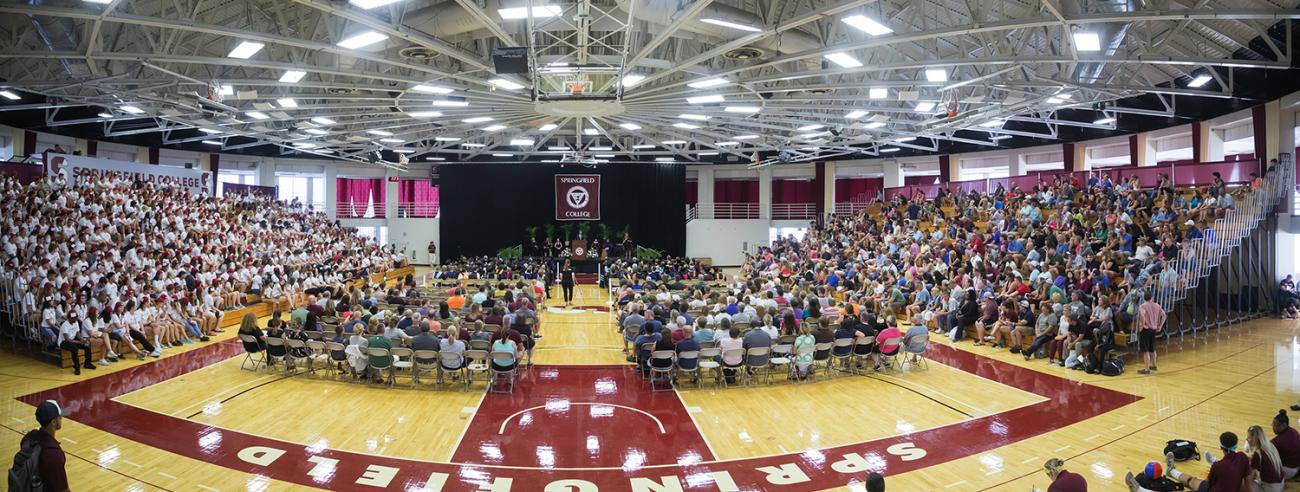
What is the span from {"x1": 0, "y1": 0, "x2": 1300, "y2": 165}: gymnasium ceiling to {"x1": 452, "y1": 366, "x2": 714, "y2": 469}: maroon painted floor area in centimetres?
654

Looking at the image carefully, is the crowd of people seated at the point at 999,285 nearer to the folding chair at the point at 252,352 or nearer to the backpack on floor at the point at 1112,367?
the backpack on floor at the point at 1112,367

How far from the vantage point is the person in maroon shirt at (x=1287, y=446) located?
24.2ft

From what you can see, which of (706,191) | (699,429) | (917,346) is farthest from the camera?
(706,191)

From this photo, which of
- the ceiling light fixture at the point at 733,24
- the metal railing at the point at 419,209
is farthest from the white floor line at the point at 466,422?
the metal railing at the point at 419,209

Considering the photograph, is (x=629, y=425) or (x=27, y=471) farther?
(x=629, y=425)

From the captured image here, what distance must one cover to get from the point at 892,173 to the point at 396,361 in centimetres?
3236

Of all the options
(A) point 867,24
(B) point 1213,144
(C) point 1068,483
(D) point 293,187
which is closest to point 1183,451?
(C) point 1068,483

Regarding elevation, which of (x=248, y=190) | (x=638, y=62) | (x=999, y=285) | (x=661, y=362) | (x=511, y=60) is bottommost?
(x=661, y=362)

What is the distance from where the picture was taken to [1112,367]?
12.8 m

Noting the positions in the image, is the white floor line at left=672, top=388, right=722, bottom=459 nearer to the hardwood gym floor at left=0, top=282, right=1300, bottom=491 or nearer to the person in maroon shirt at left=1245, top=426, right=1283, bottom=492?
the hardwood gym floor at left=0, top=282, right=1300, bottom=491

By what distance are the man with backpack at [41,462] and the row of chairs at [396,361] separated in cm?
638

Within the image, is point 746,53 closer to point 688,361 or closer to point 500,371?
point 688,361

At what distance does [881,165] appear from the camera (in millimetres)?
39375

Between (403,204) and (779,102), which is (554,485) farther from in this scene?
(403,204)
